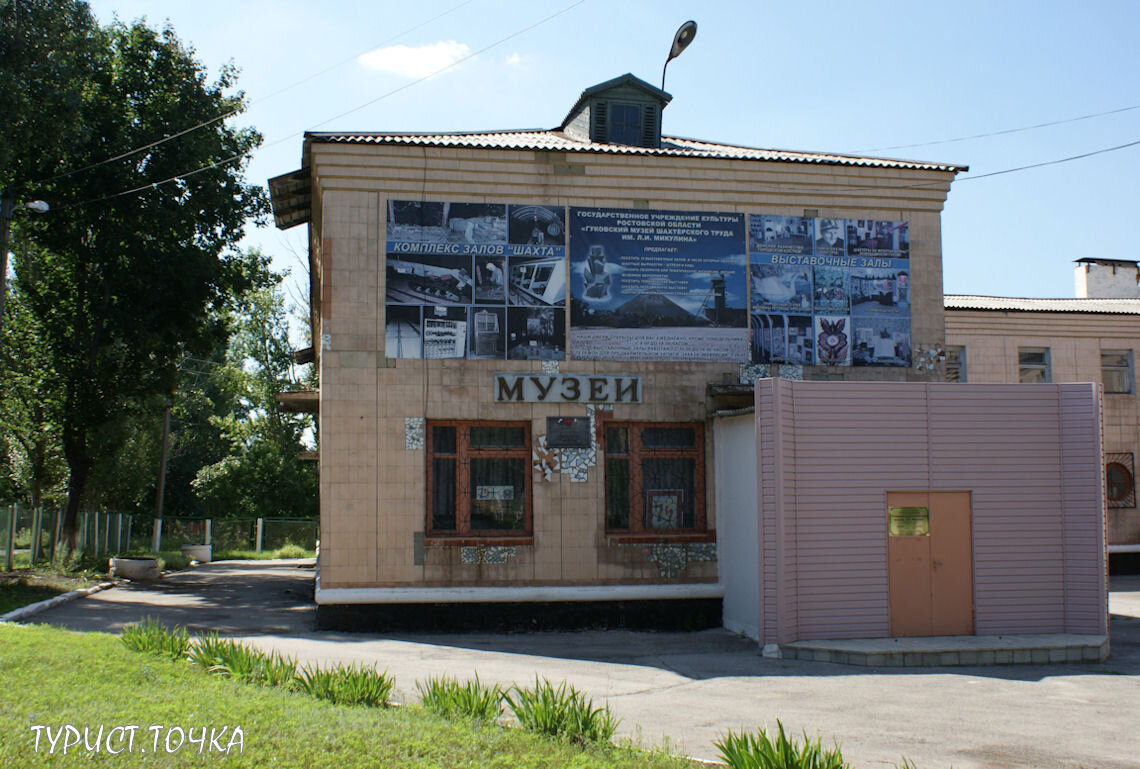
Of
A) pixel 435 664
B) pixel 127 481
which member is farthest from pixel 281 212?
pixel 127 481

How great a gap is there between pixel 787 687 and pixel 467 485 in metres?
6.04

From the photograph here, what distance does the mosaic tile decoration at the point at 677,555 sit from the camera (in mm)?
14922

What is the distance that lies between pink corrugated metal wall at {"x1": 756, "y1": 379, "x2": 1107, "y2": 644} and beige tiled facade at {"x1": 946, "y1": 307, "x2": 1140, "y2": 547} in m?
12.0

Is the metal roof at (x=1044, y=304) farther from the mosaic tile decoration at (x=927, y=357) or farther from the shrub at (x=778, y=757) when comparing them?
the shrub at (x=778, y=757)

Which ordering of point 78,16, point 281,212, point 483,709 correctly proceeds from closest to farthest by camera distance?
point 483,709 → point 281,212 → point 78,16

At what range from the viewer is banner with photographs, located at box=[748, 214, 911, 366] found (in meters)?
15.5

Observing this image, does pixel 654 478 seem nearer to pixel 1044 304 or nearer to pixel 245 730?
pixel 245 730

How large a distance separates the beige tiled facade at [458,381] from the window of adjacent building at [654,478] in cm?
23

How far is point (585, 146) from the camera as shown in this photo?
15539mm

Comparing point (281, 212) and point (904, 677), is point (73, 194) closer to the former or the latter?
point (281, 212)

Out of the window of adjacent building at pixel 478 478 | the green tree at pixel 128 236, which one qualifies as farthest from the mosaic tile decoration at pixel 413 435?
the green tree at pixel 128 236

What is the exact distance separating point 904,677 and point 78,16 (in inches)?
780

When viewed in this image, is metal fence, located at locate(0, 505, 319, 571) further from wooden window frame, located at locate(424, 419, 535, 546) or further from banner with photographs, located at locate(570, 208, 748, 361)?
banner with photographs, located at locate(570, 208, 748, 361)

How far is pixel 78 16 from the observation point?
2008cm
